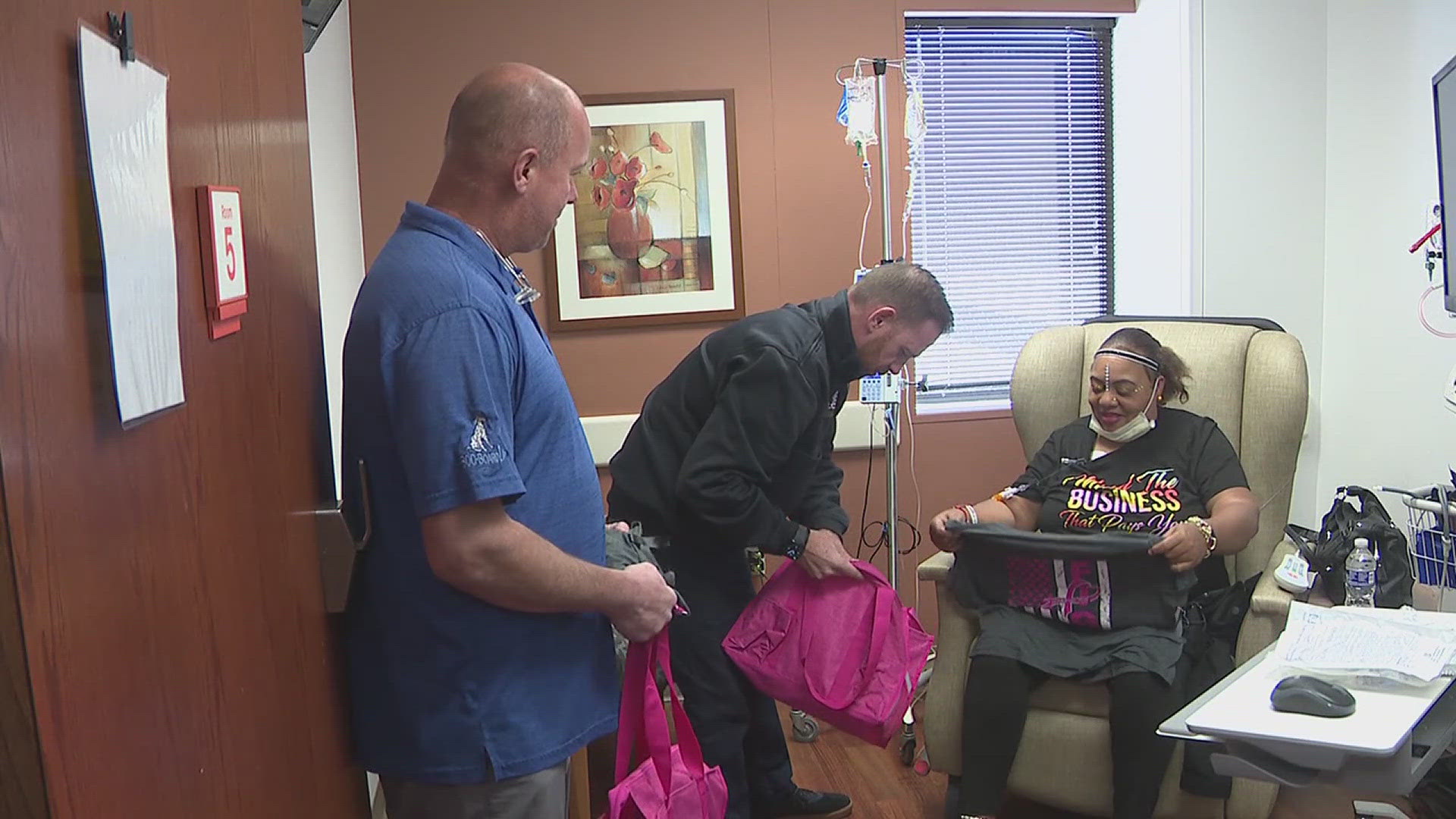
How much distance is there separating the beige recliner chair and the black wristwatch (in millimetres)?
557

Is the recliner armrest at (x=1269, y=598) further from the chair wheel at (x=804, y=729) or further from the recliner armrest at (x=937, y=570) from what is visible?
the chair wheel at (x=804, y=729)

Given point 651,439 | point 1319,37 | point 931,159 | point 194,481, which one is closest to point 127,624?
point 194,481

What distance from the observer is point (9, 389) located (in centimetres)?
63

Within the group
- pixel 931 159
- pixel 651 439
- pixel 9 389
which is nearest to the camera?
pixel 9 389

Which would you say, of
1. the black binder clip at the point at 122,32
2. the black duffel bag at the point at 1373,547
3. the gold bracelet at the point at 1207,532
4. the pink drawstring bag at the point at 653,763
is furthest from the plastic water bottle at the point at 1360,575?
the black binder clip at the point at 122,32

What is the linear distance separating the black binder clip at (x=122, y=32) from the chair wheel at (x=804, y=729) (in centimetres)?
268

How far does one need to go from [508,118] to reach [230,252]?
43 centimetres

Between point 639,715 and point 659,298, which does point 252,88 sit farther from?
point 659,298

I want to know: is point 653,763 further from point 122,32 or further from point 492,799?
point 122,32

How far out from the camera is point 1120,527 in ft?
8.71

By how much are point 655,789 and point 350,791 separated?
15.1 inches

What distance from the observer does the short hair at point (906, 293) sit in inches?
87.0

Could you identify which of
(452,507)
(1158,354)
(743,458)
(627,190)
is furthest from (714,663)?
(627,190)

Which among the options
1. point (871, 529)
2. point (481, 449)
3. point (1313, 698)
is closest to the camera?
point (481, 449)
